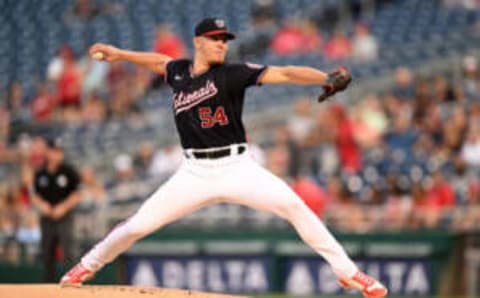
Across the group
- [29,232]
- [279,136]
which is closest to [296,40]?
[279,136]

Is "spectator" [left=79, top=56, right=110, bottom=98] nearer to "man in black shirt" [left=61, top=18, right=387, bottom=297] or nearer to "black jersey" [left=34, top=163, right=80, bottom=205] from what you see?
"black jersey" [left=34, top=163, right=80, bottom=205]

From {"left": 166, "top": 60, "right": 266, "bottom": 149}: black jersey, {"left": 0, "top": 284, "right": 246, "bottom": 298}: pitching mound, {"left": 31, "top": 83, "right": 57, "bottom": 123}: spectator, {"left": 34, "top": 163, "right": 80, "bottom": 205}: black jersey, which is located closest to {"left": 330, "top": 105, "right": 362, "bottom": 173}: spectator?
{"left": 31, "top": 83, "right": 57, "bottom": 123}: spectator

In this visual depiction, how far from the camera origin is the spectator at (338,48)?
63.3 feet

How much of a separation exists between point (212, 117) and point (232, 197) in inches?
Result: 21.5

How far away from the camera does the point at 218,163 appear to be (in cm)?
834

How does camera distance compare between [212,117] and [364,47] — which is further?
[364,47]

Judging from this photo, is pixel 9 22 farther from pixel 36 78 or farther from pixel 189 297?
pixel 189 297

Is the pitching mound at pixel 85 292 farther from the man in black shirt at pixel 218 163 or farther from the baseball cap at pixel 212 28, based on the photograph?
the baseball cap at pixel 212 28

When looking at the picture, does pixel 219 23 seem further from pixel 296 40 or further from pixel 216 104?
pixel 296 40

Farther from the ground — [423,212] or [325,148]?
[325,148]

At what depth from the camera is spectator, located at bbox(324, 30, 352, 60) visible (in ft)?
63.3

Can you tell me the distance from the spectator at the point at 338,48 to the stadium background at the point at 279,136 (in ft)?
0.12

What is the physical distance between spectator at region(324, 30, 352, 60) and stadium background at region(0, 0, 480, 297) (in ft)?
0.12

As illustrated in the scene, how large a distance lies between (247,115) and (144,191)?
120 inches
